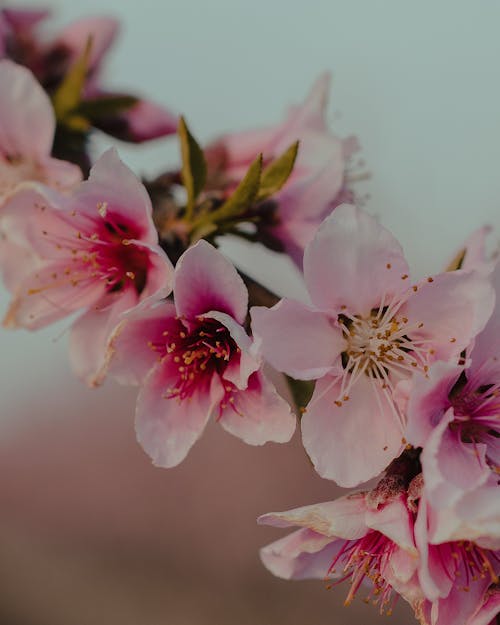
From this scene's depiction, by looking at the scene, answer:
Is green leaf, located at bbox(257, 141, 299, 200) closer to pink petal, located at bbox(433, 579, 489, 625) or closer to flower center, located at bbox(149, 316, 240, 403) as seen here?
flower center, located at bbox(149, 316, 240, 403)

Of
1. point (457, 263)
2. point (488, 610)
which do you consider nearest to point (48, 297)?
point (457, 263)

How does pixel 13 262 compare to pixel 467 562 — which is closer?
pixel 467 562

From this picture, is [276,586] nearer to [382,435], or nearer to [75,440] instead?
[75,440]

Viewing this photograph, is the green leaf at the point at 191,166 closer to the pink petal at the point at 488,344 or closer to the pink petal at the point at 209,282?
the pink petal at the point at 209,282

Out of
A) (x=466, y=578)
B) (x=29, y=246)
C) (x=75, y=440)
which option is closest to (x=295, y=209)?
(x=29, y=246)

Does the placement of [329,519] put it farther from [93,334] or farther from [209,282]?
[93,334]

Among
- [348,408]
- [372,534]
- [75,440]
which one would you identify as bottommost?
[75,440]
